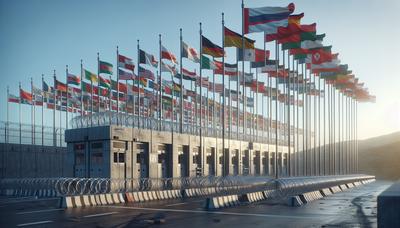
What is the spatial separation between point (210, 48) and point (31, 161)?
2175 centimetres

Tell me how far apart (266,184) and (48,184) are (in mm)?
12538

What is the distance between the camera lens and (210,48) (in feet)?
121

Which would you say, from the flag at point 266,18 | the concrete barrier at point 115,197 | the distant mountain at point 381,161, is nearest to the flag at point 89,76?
the flag at point 266,18

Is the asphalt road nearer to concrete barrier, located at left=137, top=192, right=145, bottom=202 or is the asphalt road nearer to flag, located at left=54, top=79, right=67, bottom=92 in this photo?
concrete barrier, located at left=137, top=192, right=145, bottom=202

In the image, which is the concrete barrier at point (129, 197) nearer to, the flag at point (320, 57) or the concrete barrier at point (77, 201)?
the concrete barrier at point (77, 201)

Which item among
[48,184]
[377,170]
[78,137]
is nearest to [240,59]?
[78,137]

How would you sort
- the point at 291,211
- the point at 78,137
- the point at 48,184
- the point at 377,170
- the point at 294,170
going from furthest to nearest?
the point at 377,170 → the point at 294,170 → the point at 78,137 → the point at 48,184 → the point at 291,211

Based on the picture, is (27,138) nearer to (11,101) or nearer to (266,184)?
(11,101)

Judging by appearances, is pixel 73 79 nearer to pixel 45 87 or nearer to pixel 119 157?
pixel 45 87

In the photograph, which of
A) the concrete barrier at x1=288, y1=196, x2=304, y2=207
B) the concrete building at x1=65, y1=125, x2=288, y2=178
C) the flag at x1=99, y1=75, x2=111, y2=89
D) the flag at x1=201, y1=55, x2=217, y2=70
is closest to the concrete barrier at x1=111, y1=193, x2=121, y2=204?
the concrete building at x1=65, y1=125, x2=288, y2=178

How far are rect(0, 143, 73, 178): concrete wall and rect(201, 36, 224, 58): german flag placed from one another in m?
16.1

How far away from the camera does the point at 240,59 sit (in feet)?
122

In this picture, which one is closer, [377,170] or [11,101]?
[11,101]

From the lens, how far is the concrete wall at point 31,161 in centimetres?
4500
